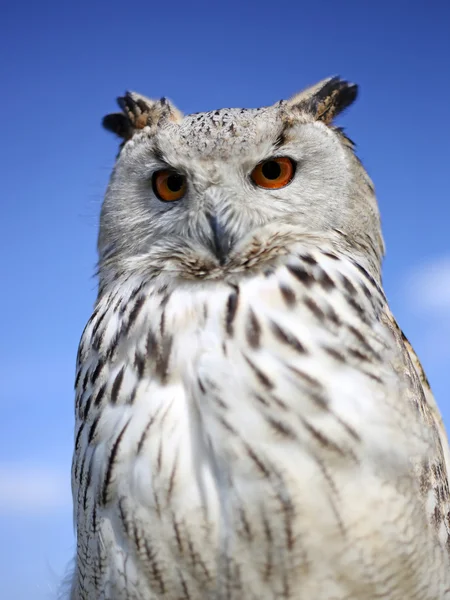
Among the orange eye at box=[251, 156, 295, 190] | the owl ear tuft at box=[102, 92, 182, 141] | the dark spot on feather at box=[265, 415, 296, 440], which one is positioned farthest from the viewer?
the owl ear tuft at box=[102, 92, 182, 141]

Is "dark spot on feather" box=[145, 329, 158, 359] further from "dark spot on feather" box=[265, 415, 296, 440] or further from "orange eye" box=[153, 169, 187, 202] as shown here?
"orange eye" box=[153, 169, 187, 202]

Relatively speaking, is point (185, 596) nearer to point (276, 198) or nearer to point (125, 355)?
point (125, 355)

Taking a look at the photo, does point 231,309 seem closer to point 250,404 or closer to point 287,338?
point 287,338

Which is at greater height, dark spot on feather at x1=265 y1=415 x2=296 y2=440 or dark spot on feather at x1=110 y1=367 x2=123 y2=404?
dark spot on feather at x1=110 y1=367 x2=123 y2=404

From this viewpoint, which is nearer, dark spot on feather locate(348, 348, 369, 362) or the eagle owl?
the eagle owl

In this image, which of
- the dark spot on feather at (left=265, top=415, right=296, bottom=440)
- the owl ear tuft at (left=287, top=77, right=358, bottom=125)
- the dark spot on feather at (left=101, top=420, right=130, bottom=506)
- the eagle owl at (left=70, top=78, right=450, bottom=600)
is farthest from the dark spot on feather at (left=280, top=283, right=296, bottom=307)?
the owl ear tuft at (left=287, top=77, right=358, bottom=125)

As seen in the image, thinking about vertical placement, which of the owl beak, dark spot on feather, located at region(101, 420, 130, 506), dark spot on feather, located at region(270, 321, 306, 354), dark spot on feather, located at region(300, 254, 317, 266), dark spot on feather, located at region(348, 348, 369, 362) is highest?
the owl beak

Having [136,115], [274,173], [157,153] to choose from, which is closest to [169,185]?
[157,153]
